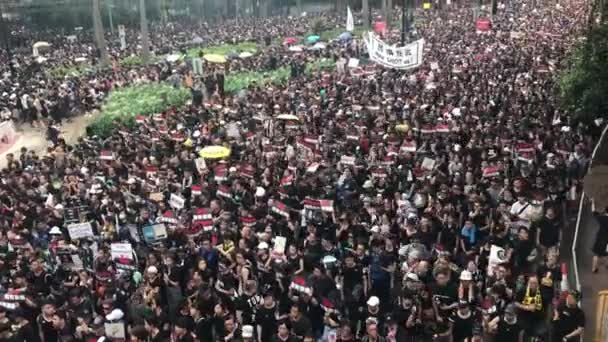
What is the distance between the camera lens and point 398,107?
20.7 m

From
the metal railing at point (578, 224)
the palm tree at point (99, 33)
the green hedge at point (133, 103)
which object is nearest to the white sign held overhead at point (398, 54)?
the metal railing at point (578, 224)

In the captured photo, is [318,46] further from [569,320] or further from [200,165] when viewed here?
[569,320]

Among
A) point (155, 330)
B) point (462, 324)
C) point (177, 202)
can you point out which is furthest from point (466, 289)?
point (177, 202)

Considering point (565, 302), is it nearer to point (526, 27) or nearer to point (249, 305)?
point (249, 305)

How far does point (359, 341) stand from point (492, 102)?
13056mm

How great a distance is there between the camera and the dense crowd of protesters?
9.40 metres

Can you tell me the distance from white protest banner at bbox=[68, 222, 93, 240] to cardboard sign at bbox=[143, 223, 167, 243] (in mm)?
1037

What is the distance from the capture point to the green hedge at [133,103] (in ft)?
79.4

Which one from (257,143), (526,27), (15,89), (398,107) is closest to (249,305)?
(257,143)

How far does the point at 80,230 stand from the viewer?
12594 millimetres

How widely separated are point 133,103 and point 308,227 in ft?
53.6

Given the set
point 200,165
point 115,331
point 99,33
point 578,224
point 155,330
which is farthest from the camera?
point 99,33

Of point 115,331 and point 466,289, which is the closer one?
point 466,289

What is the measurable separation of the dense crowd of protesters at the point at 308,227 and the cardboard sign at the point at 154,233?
18mm
